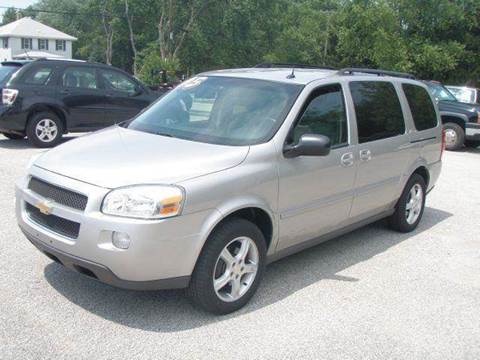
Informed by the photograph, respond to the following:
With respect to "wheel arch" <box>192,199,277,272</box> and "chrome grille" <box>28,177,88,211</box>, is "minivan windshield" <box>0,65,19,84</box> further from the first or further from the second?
"wheel arch" <box>192,199,277,272</box>

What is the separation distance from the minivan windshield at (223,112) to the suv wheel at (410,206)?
7.37 feet

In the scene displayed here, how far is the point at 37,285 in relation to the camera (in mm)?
4445

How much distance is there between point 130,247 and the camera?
3.57 m

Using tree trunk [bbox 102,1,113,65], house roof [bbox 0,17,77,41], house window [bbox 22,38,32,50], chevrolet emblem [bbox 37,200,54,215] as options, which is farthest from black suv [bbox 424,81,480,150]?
house window [bbox 22,38,32,50]

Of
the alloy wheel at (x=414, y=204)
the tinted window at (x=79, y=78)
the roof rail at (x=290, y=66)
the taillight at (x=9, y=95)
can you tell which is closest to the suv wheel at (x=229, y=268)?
the roof rail at (x=290, y=66)

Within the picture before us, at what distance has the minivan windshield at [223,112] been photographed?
4.50 m

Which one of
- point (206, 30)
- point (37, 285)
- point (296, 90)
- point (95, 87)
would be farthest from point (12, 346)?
point (206, 30)

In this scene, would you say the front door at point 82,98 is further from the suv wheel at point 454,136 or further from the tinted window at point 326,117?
the suv wheel at point 454,136

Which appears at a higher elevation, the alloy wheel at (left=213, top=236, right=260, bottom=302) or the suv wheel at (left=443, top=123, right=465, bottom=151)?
the alloy wheel at (left=213, top=236, right=260, bottom=302)

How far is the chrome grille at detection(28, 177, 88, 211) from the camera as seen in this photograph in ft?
12.3

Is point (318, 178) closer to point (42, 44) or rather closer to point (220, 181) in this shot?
point (220, 181)

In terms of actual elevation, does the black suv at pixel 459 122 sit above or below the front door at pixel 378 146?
below

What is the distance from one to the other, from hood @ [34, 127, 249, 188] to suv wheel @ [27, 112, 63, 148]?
659 centimetres

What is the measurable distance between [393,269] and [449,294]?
62 centimetres
